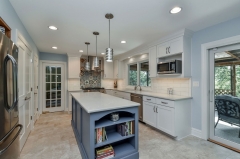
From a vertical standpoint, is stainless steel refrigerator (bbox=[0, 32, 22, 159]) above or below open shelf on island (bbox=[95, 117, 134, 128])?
above

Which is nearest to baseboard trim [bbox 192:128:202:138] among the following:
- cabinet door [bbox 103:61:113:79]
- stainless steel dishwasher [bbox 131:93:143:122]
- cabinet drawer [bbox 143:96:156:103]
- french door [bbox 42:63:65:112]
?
cabinet drawer [bbox 143:96:156:103]

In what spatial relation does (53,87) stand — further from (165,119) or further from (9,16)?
(165,119)

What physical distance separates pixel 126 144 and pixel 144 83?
2.74m

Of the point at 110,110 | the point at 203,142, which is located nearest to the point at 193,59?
the point at 203,142

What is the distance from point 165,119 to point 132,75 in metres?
2.73

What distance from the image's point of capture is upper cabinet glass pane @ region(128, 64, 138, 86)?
5.02 meters

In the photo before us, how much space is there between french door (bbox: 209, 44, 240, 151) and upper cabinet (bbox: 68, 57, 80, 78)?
173 inches

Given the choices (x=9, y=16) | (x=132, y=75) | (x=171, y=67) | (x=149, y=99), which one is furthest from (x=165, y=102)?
(x=9, y=16)

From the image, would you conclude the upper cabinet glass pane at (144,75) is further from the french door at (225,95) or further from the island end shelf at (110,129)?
the island end shelf at (110,129)

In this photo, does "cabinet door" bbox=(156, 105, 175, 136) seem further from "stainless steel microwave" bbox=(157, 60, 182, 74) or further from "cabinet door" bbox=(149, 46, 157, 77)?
"cabinet door" bbox=(149, 46, 157, 77)

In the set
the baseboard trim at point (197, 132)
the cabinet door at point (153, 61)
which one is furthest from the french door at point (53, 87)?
the baseboard trim at point (197, 132)

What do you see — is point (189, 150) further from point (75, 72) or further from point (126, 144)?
point (75, 72)

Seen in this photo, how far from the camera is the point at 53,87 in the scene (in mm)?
4977

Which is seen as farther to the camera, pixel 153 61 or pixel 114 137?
pixel 153 61
